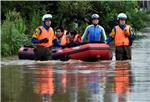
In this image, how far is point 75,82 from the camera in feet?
44.5

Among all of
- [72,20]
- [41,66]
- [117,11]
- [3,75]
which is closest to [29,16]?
[72,20]

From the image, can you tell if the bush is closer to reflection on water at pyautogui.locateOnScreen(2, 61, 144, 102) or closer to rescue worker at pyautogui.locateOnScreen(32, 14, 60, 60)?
rescue worker at pyautogui.locateOnScreen(32, 14, 60, 60)

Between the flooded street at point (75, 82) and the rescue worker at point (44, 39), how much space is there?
1.03 m

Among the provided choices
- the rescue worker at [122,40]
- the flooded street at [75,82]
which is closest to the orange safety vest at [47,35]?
the flooded street at [75,82]

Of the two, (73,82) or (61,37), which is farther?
(61,37)

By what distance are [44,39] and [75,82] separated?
683 cm

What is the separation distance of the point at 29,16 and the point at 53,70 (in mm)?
14048

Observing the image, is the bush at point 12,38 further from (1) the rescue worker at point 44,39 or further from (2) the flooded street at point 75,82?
(2) the flooded street at point 75,82

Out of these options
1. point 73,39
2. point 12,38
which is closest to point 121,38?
point 73,39

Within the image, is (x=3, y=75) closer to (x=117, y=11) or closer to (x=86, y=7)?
(x=86, y=7)

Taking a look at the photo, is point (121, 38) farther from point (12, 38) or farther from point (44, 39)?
point (12, 38)

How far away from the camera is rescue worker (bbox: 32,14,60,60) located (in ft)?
66.4

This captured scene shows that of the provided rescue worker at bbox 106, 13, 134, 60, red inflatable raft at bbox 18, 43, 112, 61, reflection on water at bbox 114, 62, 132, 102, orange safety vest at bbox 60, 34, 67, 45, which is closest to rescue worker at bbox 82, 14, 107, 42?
rescue worker at bbox 106, 13, 134, 60

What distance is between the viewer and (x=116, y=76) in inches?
589
